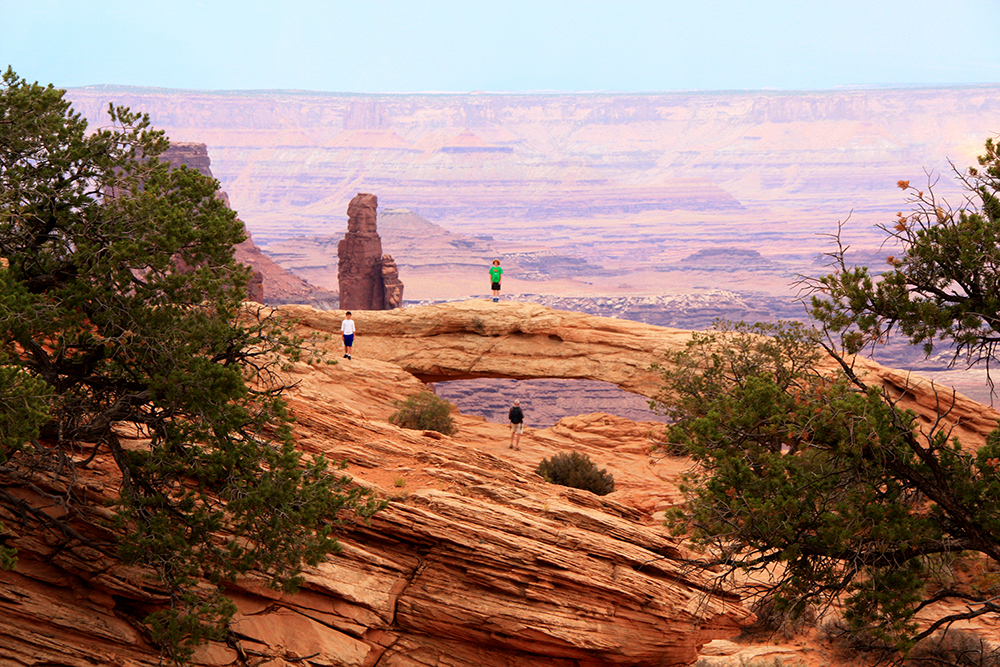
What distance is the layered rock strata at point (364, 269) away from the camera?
94.3 m

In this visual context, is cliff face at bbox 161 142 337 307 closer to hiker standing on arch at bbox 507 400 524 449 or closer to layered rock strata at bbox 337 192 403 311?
layered rock strata at bbox 337 192 403 311

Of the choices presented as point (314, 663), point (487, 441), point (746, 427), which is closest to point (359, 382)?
point (487, 441)

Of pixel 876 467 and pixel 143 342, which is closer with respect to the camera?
pixel 876 467

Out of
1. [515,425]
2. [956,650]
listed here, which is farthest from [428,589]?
[515,425]

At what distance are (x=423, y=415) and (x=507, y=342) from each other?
9.63 metres

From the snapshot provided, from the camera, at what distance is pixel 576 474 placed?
26.5 meters

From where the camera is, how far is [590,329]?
3781 cm

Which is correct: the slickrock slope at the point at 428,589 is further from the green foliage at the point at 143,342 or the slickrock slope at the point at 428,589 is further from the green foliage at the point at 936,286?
the green foliage at the point at 936,286

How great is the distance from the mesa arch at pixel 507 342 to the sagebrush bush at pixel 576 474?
27.9ft

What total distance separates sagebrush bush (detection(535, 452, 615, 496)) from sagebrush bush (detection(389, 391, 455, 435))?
14.2 feet

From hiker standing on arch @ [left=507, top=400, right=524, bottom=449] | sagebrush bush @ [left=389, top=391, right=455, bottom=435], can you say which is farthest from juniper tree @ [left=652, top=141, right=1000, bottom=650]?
hiker standing on arch @ [left=507, top=400, right=524, bottom=449]

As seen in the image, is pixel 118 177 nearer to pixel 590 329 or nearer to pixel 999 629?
pixel 999 629

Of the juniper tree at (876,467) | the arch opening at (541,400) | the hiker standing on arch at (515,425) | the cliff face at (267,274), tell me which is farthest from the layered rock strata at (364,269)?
the juniper tree at (876,467)

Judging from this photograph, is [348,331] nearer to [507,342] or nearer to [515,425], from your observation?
[515,425]
